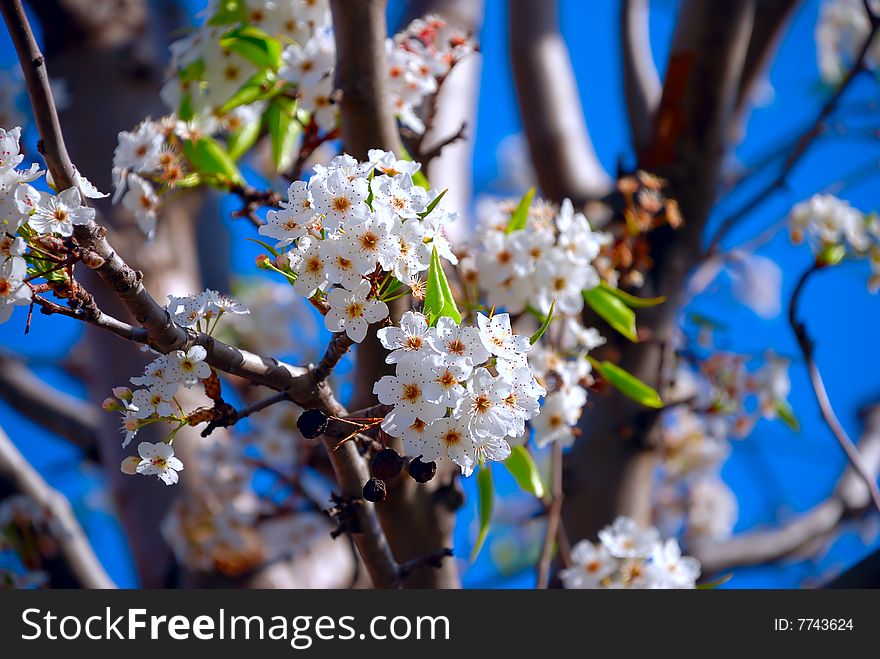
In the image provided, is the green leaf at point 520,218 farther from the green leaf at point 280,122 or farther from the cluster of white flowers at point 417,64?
the green leaf at point 280,122

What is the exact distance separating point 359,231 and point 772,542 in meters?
2.41

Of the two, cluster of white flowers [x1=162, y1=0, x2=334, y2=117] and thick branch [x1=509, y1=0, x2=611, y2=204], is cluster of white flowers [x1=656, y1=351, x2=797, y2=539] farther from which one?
cluster of white flowers [x1=162, y1=0, x2=334, y2=117]

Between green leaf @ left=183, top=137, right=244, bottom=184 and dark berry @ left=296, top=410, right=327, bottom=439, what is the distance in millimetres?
746

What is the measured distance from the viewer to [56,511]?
7.79ft

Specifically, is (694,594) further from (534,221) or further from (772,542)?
(772,542)

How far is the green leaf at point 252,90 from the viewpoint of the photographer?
5.44 feet

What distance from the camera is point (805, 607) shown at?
1.62 metres

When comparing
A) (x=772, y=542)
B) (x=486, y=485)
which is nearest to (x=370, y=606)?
(x=486, y=485)

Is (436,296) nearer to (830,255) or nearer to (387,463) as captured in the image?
(387,463)

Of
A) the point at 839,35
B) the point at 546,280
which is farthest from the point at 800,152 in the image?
the point at 839,35

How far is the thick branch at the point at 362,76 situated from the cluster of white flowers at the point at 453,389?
1.81 feet

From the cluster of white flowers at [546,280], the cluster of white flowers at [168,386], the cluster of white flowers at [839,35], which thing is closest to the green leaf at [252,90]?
the cluster of white flowers at [546,280]

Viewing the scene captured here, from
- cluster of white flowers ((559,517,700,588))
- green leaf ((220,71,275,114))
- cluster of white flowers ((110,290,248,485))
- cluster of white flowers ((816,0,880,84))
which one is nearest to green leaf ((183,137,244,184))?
green leaf ((220,71,275,114))

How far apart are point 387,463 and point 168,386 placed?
0.28 metres
